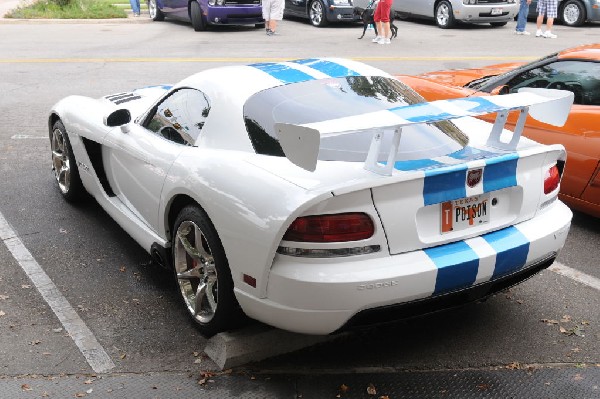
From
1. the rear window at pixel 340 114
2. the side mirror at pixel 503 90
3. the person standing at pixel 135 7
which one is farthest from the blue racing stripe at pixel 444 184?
the person standing at pixel 135 7

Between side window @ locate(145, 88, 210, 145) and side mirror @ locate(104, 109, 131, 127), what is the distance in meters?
0.16

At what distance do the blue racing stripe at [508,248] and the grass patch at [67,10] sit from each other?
18.9 meters

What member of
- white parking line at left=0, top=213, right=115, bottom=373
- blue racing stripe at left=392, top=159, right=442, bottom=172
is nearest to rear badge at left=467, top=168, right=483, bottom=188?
blue racing stripe at left=392, top=159, right=442, bottom=172

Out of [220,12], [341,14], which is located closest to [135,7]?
[220,12]

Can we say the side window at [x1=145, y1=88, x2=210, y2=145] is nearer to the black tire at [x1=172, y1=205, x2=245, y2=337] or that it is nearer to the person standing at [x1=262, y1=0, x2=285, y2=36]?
the black tire at [x1=172, y1=205, x2=245, y2=337]

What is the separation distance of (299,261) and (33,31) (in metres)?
17.2

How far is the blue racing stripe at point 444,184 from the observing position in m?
3.46

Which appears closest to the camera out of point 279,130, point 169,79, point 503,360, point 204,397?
point 279,130

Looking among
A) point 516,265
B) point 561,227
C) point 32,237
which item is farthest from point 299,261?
point 32,237

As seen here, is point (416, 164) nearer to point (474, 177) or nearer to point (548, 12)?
point (474, 177)

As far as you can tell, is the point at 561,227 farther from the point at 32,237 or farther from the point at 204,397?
the point at 32,237

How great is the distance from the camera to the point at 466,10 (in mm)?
18641

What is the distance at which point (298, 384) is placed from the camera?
3689mm

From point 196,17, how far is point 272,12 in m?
1.90
